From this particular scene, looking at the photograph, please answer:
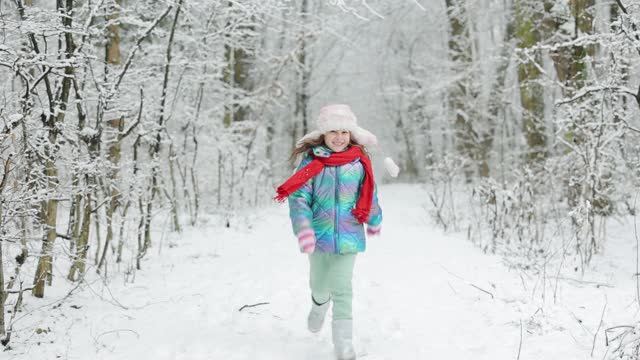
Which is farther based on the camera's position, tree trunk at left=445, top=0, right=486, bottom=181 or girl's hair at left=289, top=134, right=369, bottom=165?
tree trunk at left=445, top=0, right=486, bottom=181

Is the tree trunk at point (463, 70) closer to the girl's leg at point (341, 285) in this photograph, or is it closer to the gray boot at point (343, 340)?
the girl's leg at point (341, 285)

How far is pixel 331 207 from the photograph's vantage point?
3.69m

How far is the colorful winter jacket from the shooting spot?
3654 mm

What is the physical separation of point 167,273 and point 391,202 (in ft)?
31.3

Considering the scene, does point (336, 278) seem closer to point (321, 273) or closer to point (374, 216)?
point (321, 273)

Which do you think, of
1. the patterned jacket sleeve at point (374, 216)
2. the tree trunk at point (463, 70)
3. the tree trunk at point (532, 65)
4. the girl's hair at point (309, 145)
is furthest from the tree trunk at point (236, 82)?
the patterned jacket sleeve at point (374, 216)

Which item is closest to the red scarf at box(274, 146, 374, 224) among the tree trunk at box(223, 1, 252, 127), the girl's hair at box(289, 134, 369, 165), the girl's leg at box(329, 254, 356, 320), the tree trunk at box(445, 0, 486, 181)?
the girl's hair at box(289, 134, 369, 165)

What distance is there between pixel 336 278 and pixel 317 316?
0.41 metres

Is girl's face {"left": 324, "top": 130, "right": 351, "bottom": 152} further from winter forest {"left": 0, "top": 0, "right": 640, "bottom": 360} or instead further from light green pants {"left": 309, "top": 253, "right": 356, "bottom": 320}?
light green pants {"left": 309, "top": 253, "right": 356, "bottom": 320}

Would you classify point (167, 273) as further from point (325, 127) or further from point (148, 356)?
point (325, 127)

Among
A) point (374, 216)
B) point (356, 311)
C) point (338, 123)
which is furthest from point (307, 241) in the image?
point (356, 311)

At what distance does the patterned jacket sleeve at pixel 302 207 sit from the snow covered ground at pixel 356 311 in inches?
37.0

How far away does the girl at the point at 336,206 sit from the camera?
12.0 feet

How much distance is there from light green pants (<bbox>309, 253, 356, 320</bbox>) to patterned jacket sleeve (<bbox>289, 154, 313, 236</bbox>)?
0.28m
